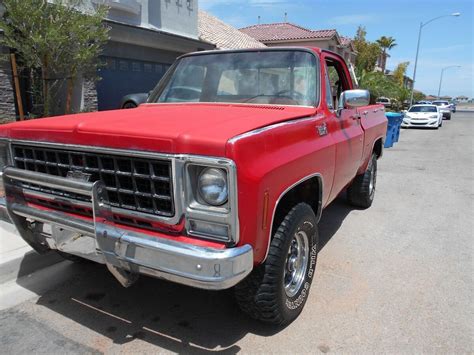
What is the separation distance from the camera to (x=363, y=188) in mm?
5832

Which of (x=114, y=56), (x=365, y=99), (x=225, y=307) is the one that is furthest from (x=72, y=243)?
(x=114, y=56)

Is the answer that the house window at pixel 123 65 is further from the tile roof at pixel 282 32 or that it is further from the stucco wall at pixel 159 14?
the tile roof at pixel 282 32

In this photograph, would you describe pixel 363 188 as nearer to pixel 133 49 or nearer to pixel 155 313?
pixel 155 313

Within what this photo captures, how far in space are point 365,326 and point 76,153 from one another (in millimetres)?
2367

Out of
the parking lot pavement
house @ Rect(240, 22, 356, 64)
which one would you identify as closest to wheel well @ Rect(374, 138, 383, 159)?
the parking lot pavement

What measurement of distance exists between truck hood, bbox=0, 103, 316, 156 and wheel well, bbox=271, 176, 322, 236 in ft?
1.73

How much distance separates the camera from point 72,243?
2691mm

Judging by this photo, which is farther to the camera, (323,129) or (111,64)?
(111,64)

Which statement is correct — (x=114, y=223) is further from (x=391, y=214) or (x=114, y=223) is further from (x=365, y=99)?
(x=391, y=214)

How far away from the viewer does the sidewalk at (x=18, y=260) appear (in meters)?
3.68

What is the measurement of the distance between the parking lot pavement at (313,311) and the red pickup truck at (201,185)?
0.32m

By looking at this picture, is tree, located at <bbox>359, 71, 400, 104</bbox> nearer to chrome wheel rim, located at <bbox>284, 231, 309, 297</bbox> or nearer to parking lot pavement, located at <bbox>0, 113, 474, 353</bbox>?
parking lot pavement, located at <bbox>0, 113, 474, 353</bbox>

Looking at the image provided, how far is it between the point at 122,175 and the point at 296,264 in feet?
4.86

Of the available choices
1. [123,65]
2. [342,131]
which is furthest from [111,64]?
[342,131]
